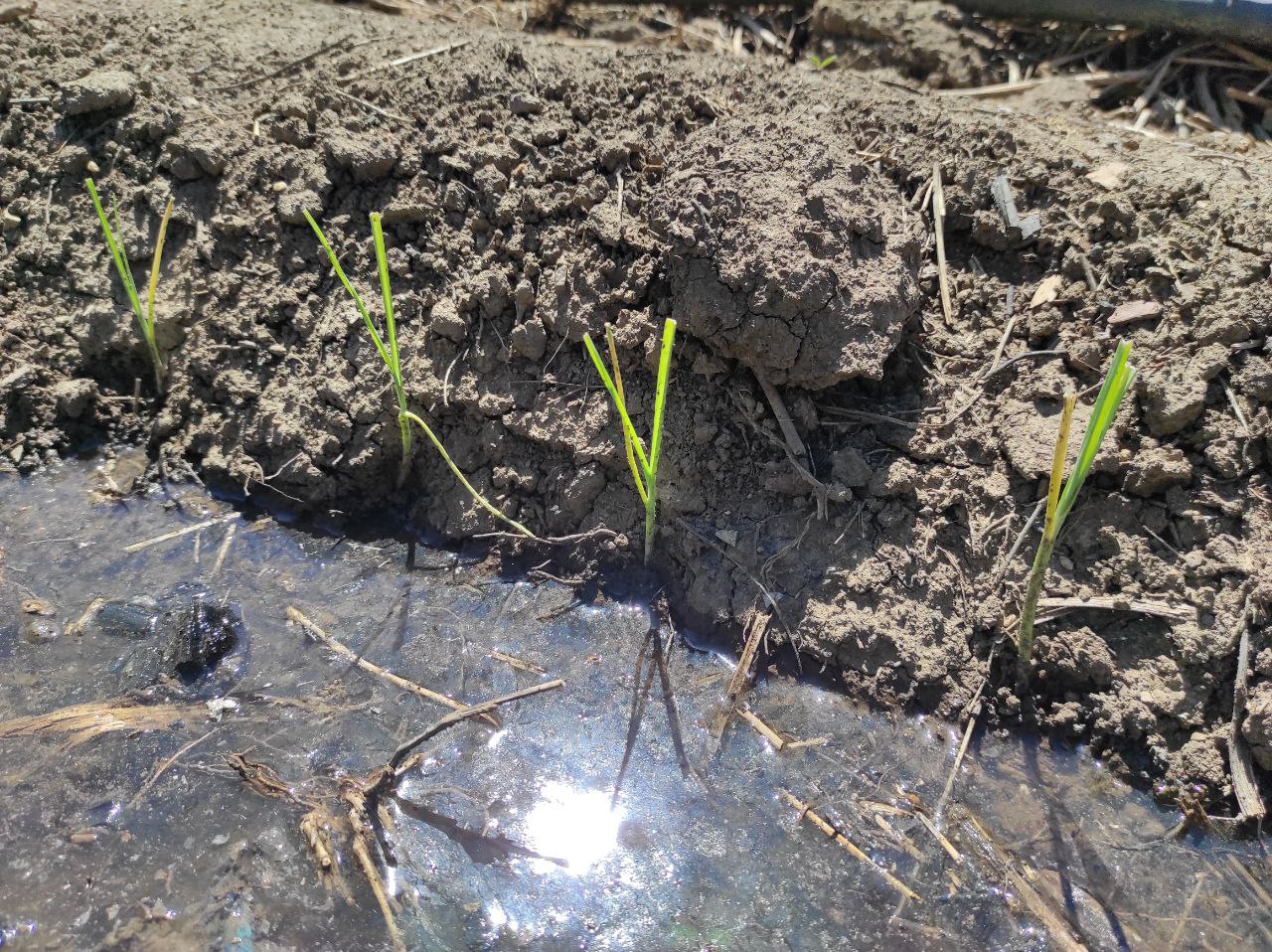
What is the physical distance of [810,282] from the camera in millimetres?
2318

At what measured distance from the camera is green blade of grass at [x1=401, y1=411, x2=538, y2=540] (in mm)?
2467

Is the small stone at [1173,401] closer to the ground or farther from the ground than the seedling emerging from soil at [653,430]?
farther from the ground

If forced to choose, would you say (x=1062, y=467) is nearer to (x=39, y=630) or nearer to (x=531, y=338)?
(x=531, y=338)

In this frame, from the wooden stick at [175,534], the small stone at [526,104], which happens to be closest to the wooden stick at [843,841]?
the wooden stick at [175,534]

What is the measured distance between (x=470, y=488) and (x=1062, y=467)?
147 centimetres

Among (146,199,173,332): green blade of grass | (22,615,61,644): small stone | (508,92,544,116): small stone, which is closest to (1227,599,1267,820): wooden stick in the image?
(508,92,544,116): small stone

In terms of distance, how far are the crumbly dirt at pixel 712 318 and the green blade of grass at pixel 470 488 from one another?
0.04 meters

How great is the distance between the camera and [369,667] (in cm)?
233

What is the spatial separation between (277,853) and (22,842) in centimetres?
53

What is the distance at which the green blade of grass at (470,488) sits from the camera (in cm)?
247

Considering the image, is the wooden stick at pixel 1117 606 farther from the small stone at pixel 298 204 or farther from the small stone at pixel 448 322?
the small stone at pixel 298 204

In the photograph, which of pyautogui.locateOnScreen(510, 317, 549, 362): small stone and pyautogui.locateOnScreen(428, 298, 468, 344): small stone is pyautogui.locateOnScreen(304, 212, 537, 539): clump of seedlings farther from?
pyautogui.locateOnScreen(510, 317, 549, 362): small stone

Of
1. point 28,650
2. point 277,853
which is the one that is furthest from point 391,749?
point 28,650

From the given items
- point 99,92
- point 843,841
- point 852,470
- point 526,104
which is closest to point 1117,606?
point 852,470
